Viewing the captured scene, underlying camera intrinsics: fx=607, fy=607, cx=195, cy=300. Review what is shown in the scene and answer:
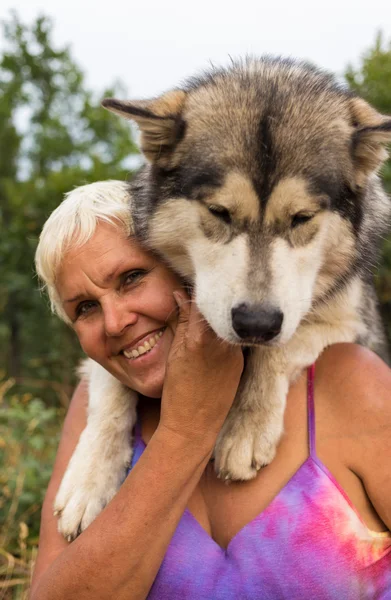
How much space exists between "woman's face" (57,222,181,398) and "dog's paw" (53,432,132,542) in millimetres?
372

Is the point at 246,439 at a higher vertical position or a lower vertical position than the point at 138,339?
lower

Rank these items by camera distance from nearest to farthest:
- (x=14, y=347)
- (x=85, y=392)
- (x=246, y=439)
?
(x=246, y=439), (x=85, y=392), (x=14, y=347)

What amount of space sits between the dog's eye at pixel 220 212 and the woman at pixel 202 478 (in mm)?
337

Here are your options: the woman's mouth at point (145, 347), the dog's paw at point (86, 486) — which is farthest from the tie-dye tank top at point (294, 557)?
the woman's mouth at point (145, 347)

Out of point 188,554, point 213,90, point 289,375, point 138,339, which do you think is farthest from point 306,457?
point 213,90

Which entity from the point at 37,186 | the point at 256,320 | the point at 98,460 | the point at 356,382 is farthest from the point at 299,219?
the point at 37,186

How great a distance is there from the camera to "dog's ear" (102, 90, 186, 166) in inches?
87.7

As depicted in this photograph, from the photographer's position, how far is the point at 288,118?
214 centimetres

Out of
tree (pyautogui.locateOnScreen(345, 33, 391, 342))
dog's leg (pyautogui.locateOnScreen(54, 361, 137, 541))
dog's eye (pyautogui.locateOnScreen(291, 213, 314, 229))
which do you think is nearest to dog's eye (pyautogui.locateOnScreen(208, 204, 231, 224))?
dog's eye (pyautogui.locateOnScreen(291, 213, 314, 229))

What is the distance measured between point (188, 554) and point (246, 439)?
0.45 m

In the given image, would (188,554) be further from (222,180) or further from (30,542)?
(30,542)

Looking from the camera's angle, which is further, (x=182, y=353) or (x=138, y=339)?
(x=138, y=339)

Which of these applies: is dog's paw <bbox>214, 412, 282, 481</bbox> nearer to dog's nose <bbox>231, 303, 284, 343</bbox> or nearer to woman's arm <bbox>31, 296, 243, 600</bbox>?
woman's arm <bbox>31, 296, 243, 600</bbox>

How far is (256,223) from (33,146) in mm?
15223
